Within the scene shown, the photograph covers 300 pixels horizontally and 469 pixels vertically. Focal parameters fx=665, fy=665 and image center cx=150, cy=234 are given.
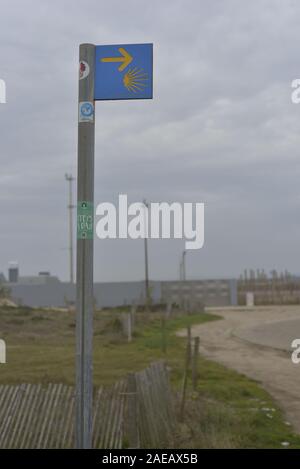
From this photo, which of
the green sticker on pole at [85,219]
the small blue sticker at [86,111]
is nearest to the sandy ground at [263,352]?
the green sticker on pole at [85,219]

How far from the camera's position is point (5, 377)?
13.4m

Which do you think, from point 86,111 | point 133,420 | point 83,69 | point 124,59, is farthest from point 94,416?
point 124,59

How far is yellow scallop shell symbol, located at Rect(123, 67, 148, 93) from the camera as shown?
13.5 ft

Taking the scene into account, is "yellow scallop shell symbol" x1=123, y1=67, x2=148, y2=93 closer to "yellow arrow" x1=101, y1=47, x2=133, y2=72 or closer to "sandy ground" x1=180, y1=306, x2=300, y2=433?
"yellow arrow" x1=101, y1=47, x2=133, y2=72

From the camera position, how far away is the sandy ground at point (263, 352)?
13653mm

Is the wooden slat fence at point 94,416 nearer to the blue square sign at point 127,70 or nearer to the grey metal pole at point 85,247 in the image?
the grey metal pole at point 85,247

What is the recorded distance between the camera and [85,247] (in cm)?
432

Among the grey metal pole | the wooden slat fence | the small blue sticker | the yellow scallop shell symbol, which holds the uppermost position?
the yellow scallop shell symbol

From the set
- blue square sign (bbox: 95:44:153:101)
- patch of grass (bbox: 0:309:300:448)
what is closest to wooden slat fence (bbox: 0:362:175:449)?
patch of grass (bbox: 0:309:300:448)

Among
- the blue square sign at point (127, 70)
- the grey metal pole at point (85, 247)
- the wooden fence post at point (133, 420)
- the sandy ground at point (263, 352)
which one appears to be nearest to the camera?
the blue square sign at point (127, 70)

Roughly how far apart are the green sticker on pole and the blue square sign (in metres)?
0.71

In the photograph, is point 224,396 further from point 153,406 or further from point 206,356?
point 206,356
